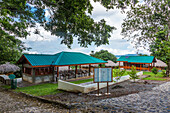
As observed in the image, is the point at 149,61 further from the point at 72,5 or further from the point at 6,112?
the point at 6,112

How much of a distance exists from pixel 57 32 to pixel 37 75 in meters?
8.87

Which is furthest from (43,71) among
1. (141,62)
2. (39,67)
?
(141,62)

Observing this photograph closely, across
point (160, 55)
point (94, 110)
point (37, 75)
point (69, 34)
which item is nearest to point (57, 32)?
point (69, 34)

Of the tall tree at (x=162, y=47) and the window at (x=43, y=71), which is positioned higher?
the tall tree at (x=162, y=47)

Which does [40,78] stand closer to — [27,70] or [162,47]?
[27,70]

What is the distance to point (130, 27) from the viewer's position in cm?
2450

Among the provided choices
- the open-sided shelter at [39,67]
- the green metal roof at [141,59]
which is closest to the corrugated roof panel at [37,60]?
the open-sided shelter at [39,67]

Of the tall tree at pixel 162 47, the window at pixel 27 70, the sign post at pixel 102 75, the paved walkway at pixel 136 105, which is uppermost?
the tall tree at pixel 162 47

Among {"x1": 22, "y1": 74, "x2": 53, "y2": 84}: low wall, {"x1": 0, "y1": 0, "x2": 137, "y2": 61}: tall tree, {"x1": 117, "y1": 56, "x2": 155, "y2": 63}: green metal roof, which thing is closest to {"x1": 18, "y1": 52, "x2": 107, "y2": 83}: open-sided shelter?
{"x1": 22, "y1": 74, "x2": 53, "y2": 84}: low wall

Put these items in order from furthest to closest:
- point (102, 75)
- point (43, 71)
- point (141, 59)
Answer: point (141, 59) → point (43, 71) → point (102, 75)

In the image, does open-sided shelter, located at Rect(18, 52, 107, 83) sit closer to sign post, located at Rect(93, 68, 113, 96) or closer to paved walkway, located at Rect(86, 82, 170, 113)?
sign post, located at Rect(93, 68, 113, 96)

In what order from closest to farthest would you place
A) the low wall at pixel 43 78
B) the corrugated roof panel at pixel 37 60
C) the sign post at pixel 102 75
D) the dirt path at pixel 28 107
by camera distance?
the dirt path at pixel 28 107 < the sign post at pixel 102 75 < the corrugated roof panel at pixel 37 60 < the low wall at pixel 43 78

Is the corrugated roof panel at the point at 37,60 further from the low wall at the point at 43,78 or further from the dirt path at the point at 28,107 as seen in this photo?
the dirt path at the point at 28,107

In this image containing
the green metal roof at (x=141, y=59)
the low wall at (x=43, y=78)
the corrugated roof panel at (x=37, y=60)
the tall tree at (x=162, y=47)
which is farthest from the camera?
the green metal roof at (x=141, y=59)
